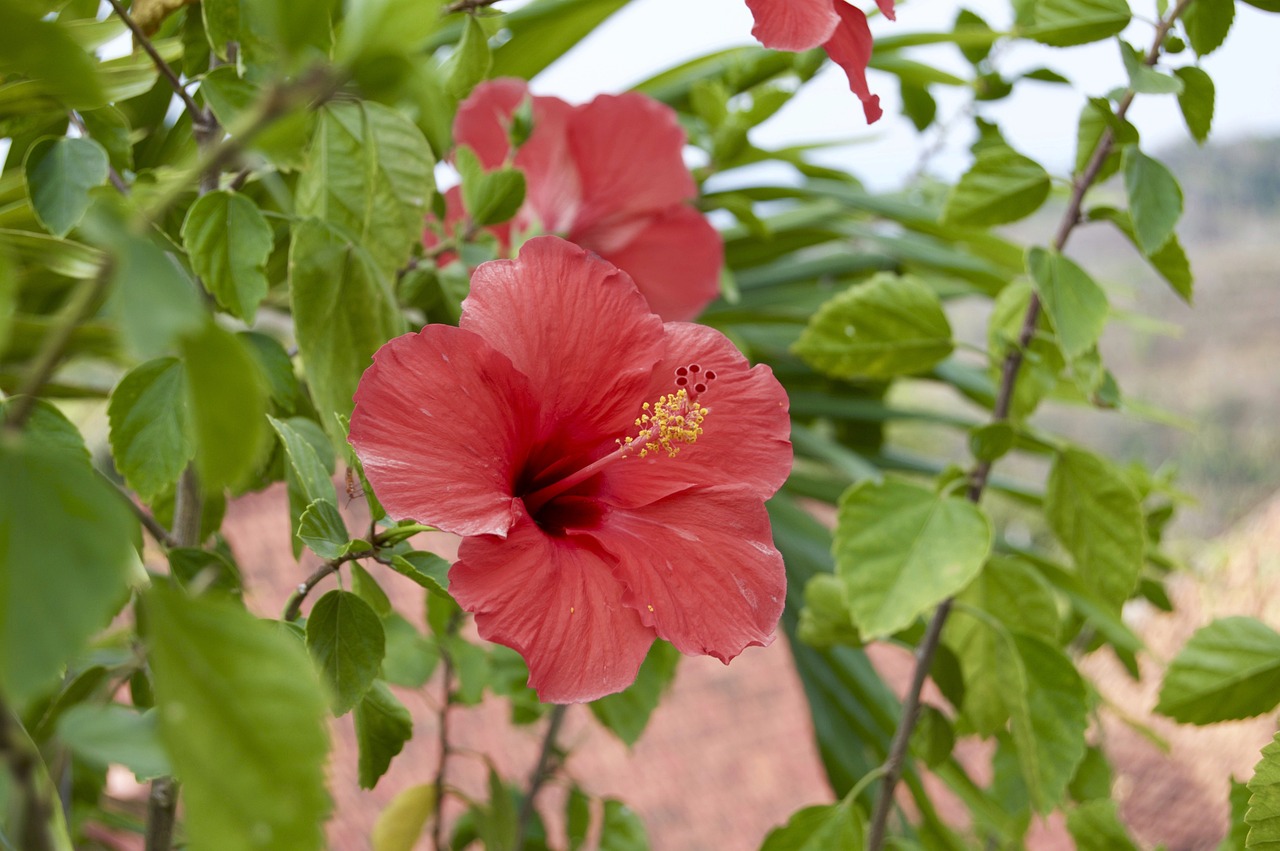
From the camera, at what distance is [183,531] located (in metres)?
0.31

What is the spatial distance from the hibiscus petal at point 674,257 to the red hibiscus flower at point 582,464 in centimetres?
19

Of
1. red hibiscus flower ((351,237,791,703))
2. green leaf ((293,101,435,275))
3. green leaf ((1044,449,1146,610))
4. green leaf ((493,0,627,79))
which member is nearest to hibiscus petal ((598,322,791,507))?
red hibiscus flower ((351,237,791,703))

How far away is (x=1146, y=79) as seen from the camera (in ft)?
1.11

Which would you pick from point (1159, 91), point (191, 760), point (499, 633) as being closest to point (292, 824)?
point (191, 760)

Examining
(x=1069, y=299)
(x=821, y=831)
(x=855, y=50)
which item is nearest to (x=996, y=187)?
(x=1069, y=299)

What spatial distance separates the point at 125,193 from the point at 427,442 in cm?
15

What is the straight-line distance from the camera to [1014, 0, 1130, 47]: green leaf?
36 cm

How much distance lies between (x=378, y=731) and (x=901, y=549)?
0.21 m

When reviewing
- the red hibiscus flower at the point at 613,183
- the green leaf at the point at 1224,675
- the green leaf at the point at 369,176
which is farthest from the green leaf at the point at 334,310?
the green leaf at the point at 1224,675

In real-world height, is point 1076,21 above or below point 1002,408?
above

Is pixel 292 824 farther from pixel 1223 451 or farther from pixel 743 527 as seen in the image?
pixel 1223 451

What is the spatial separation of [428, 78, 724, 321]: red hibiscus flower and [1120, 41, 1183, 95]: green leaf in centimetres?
19

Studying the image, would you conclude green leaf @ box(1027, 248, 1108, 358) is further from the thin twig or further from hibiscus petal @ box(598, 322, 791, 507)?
the thin twig

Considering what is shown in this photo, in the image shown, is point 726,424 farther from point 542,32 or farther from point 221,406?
point 542,32
